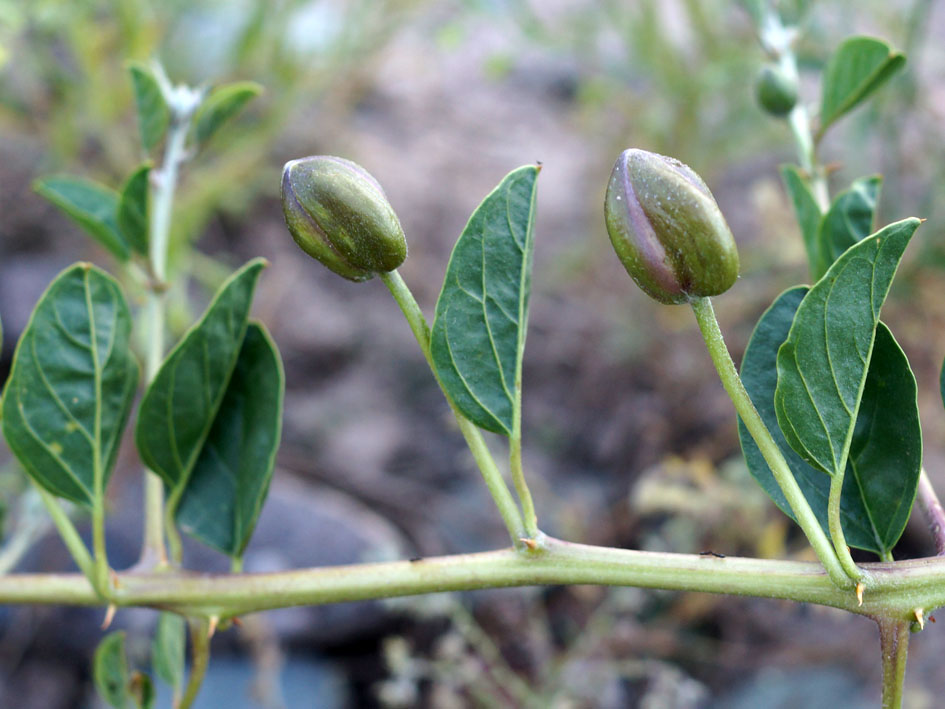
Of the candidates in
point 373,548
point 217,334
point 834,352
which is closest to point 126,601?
point 217,334

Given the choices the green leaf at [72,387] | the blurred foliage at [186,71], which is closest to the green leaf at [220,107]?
the green leaf at [72,387]

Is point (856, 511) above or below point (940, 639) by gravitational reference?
above

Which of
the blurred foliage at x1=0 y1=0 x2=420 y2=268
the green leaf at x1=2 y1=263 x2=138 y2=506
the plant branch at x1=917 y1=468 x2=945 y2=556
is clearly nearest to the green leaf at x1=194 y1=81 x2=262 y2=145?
the green leaf at x1=2 y1=263 x2=138 y2=506

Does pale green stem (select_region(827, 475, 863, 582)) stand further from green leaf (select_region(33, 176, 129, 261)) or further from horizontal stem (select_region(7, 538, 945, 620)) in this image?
green leaf (select_region(33, 176, 129, 261))

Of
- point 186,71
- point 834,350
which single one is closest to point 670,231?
point 834,350

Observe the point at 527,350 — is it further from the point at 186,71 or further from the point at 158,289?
the point at 158,289

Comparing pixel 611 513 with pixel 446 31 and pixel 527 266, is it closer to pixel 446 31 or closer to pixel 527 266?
pixel 446 31
